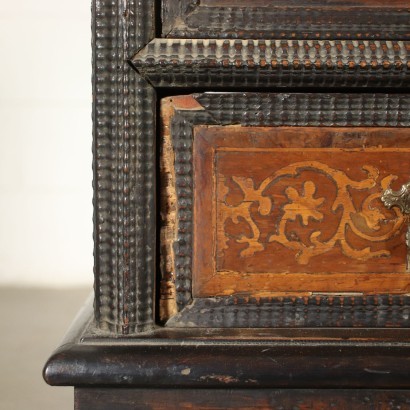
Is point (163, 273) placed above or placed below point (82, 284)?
above

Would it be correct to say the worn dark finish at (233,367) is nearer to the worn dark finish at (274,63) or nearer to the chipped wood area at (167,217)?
the chipped wood area at (167,217)

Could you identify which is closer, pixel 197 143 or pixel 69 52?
pixel 197 143

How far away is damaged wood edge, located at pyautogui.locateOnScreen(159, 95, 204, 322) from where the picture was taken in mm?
610

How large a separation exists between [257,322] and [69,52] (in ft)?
2.46

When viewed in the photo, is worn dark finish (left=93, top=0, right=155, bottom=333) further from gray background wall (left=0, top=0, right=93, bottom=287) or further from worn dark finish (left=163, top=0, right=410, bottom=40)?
gray background wall (left=0, top=0, right=93, bottom=287)

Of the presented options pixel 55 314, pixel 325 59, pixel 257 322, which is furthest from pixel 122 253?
pixel 55 314

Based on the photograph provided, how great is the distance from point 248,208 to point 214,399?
0.19m

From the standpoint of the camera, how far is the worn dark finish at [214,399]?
592 millimetres

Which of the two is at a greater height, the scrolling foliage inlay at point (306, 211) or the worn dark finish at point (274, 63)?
the worn dark finish at point (274, 63)

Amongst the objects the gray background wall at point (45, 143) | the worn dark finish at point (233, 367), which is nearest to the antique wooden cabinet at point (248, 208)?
the worn dark finish at point (233, 367)

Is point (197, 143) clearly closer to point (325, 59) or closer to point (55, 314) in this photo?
point (325, 59)

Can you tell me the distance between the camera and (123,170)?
60 centimetres

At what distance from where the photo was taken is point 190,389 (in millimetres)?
594

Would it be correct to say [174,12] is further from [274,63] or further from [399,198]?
[399,198]
